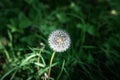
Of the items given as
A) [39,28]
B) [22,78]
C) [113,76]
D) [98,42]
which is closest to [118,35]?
[98,42]

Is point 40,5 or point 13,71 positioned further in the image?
point 40,5

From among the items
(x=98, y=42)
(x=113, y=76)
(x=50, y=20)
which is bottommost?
(x=113, y=76)

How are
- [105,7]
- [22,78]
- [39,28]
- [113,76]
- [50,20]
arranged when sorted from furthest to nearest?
[105,7] → [50,20] → [39,28] → [113,76] → [22,78]

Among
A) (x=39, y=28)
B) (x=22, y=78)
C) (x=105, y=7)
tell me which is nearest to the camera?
(x=22, y=78)

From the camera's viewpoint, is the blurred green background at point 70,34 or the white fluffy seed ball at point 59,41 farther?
the blurred green background at point 70,34

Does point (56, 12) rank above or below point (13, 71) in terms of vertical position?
above

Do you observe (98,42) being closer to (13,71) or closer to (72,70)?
(72,70)

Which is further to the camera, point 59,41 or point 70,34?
point 70,34

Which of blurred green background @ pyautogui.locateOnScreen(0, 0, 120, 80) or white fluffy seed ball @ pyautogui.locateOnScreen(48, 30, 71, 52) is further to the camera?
blurred green background @ pyautogui.locateOnScreen(0, 0, 120, 80)
